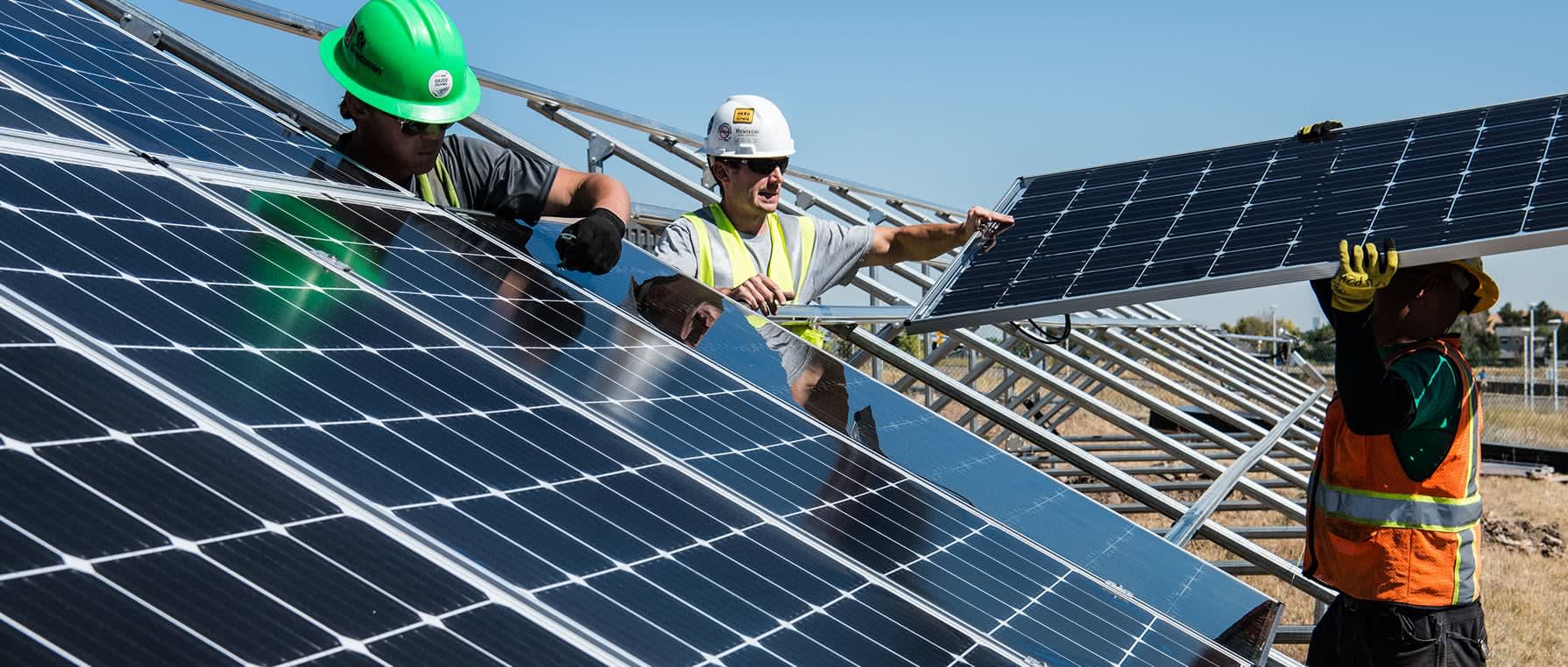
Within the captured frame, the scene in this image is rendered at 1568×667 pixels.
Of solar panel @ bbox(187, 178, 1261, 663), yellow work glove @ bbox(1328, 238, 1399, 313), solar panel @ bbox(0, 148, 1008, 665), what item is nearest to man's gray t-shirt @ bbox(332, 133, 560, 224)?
solar panel @ bbox(187, 178, 1261, 663)

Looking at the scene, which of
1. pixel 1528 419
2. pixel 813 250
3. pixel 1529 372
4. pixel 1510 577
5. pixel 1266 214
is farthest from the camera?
pixel 1529 372

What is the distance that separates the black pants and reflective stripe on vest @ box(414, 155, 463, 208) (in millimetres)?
3528

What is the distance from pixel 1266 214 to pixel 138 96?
421cm

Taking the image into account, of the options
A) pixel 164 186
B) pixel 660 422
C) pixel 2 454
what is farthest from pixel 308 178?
pixel 2 454

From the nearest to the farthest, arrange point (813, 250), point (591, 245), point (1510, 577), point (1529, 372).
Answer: point (591, 245), point (813, 250), point (1510, 577), point (1529, 372)

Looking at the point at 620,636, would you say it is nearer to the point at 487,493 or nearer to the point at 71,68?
the point at 487,493

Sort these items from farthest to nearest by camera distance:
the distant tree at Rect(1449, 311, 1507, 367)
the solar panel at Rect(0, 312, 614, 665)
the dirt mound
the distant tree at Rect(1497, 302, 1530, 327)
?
the distant tree at Rect(1497, 302, 1530, 327), the distant tree at Rect(1449, 311, 1507, 367), the dirt mound, the solar panel at Rect(0, 312, 614, 665)

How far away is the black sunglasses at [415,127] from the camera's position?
4.51 m

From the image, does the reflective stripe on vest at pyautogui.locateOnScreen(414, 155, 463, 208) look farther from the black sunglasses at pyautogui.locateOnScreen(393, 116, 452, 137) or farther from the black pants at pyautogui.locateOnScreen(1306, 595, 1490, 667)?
the black pants at pyautogui.locateOnScreen(1306, 595, 1490, 667)

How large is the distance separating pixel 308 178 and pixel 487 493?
218 centimetres

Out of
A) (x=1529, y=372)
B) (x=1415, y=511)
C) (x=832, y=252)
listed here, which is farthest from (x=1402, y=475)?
(x=1529, y=372)

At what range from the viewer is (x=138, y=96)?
171 inches

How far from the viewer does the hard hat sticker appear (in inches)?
176

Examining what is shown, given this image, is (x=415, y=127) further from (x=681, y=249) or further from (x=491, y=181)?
(x=681, y=249)
